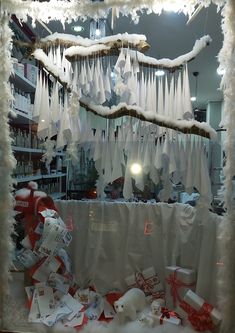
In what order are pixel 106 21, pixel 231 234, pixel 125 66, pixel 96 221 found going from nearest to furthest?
pixel 231 234 < pixel 125 66 < pixel 106 21 < pixel 96 221

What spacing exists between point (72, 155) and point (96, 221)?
529mm

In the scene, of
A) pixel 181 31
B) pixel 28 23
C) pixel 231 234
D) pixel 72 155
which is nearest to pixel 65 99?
pixel 72 155

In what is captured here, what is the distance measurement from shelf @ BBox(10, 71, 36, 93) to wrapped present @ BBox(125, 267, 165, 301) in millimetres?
1470

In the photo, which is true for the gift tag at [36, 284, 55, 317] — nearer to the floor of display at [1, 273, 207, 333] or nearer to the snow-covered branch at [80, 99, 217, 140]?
the floor of display at [1, 273, 207, 333]

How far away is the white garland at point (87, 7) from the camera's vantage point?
5.31ft

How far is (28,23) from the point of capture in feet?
6.27

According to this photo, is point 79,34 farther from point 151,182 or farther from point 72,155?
point 151,182

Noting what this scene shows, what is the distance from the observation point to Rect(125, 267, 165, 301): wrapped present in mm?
2045

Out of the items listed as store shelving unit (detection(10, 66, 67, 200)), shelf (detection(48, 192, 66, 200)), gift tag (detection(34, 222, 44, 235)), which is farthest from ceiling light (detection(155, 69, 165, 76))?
gift tag (detection(34, 222, 44, 235))

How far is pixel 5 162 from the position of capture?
5.59 feet

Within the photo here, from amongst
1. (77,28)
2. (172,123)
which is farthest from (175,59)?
(77,28)

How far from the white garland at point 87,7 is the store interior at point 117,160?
1 centimetres

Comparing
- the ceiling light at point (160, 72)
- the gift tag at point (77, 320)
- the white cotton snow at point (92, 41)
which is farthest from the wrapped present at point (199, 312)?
the white cotton snow at point (92, 41)

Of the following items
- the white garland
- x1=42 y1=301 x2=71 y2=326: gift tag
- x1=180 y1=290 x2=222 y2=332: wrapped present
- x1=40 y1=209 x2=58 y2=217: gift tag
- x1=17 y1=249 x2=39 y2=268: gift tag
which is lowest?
x1=42 y1=301 x2=71 y2=326: gift tag
